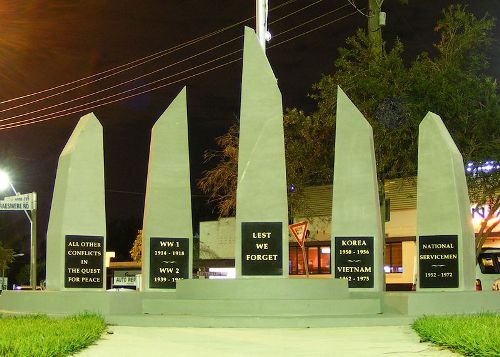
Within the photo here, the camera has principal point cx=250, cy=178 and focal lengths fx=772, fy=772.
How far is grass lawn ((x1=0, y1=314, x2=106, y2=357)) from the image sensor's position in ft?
32.3

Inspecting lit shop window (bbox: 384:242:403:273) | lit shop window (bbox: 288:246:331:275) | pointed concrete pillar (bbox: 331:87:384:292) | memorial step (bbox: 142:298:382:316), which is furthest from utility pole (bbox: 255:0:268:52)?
lit shop window (bbox: 288:246:331:275)

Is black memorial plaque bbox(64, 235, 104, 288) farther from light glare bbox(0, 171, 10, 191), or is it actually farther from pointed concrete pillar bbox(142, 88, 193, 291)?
light glare bbox(0, 171, 10, 191)

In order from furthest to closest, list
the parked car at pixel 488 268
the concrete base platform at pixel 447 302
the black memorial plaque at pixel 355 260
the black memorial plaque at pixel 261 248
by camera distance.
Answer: the parked car at pixel 488 268 < the black memorial plaque at pixel 355 260 < the black memorial plaque at pixel 261 248 < the concrete base platform at pixel 447 302

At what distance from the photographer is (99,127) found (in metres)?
18.4

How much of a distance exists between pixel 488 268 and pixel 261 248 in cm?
1815

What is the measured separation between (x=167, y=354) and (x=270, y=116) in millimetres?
7810

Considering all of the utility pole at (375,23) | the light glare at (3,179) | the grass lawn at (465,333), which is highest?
the utility pole at (375,23)

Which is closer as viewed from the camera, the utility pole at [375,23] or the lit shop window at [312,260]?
the utility pole at [375,23]

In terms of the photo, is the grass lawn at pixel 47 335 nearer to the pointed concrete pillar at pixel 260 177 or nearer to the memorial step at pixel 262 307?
the memorial step at pixel 262 307

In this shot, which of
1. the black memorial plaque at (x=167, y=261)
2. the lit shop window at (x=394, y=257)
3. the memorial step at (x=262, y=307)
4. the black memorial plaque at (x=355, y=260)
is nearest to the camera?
the memorial step at (x=262, y=307)

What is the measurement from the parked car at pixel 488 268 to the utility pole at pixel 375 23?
430 inches

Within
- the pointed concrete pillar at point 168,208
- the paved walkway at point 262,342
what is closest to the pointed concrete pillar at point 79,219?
the pointed concrete pillar at point 168,208

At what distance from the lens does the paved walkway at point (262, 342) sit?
1137 centimetres

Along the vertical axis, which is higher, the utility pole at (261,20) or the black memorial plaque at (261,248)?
the utility pole at (261,20)
